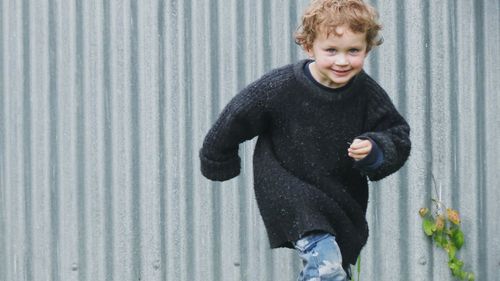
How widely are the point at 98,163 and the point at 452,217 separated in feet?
6.00

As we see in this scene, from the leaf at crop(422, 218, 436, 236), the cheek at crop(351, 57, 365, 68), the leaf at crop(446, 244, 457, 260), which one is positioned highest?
the cheek at crop(351, 57, 365, 68)

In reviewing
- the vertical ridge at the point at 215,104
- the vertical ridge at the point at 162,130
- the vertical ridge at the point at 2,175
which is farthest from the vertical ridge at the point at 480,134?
the vertical ridge at the point at 2,175

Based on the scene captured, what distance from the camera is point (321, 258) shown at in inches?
199

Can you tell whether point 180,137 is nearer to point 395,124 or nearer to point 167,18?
point 167,18

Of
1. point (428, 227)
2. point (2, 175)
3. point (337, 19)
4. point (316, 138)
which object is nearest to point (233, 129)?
point (316, 138)

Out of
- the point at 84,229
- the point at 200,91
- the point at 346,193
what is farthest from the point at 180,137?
the point at 346,193

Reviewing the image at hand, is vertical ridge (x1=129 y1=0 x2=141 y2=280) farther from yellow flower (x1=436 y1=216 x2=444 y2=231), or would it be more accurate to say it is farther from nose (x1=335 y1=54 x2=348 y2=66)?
nose (x1=335 y1=54 x2=348 y2=66)

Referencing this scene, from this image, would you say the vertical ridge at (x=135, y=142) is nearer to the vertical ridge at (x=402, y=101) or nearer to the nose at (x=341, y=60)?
the vertical ridge at (x=402, y=101)

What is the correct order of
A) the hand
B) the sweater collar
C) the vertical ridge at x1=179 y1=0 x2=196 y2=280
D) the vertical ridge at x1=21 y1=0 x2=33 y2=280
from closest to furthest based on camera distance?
1. the hand
2. the sweater collar
3. the vertical ridge at x1=179 y1=0 x2=196 y2=280
4. the vertical ridge at x1=21 y1=0 x2=33 y2=280

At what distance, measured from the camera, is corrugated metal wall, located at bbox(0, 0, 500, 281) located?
276 inches

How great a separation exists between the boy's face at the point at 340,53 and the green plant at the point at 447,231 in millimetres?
2046

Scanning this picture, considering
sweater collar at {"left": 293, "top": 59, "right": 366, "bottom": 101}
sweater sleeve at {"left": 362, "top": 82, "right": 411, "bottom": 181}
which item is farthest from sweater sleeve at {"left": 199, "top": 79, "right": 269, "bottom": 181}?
sweater sleeve at {"left": 362, "top": 82, "right": 411, "bottom": 181}

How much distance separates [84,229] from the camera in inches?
282

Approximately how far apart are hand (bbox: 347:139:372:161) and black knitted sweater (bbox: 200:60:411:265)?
135mm
